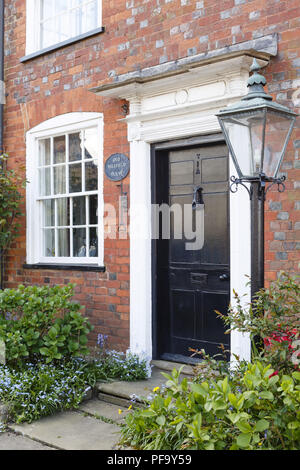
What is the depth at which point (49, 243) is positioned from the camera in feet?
22.8

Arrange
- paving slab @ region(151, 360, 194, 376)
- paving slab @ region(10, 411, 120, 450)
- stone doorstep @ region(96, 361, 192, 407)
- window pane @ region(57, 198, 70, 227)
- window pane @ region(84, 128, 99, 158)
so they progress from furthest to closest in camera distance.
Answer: window pane @ region(57, 198, 70, 227)
window pane @ region(84, 128, 99, 158)
paving slab @ region(151, 360, 194, 376)
stone doorstep @ region(96, 361, 192, 407)
paving slab @ region(10, 411, 120, 450)

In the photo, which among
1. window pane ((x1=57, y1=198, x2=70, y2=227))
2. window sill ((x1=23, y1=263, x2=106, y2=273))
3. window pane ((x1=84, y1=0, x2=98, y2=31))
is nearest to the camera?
window sill ((x1=23, y1=263, x2=106, y2=273))

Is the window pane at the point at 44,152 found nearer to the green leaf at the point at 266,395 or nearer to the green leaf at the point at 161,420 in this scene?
the green leaf at the point at 161,420

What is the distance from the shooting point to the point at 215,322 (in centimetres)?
527

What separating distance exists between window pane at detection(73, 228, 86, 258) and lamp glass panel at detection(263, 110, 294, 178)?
11.2 feet

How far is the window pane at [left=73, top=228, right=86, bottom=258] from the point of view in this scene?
646 cm

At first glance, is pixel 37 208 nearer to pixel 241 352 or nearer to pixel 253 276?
pixel 241 352

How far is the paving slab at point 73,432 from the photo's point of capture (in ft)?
13.0

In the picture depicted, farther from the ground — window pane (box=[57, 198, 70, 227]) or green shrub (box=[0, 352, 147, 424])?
window pane (box=[57, 198, 70, 227])

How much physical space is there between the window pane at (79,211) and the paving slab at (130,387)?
212 centimetres

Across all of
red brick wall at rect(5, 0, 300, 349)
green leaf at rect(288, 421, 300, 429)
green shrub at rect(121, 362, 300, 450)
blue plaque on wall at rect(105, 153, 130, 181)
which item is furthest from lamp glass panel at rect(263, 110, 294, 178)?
blue plaque on wall at rect(105, 153, 130, 181)

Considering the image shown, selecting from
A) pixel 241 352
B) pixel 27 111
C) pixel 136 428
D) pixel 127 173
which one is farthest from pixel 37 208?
pixel 136 428

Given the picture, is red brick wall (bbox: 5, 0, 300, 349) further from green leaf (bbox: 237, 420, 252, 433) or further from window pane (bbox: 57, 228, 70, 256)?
green leaf (bbox: 237, 420, 252, 433)

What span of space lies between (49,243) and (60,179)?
84cm
